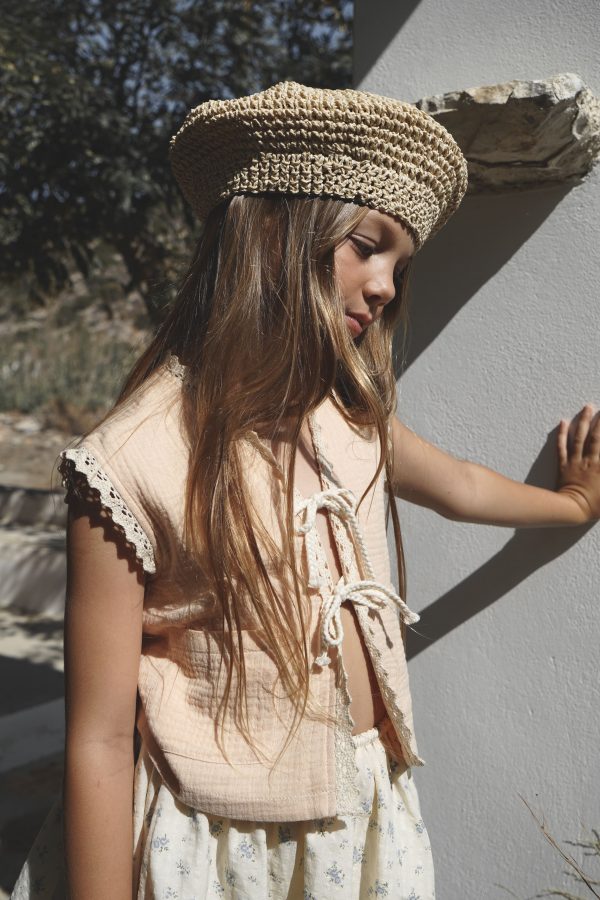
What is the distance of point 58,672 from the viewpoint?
4.70 meters

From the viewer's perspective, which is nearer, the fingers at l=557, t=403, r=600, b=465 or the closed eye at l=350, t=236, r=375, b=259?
the closed eye at l=350, t=236, r=375, b=259

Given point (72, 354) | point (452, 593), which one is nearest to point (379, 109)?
point (452, 593)

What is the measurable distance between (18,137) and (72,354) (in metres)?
8.42

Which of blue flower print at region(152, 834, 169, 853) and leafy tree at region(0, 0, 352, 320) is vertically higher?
leafy tree at region(0, 0, 352, 320)

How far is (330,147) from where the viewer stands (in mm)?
1232

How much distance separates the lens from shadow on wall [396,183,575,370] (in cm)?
173

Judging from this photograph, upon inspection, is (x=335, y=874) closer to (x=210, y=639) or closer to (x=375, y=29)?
(x=210, y=639)

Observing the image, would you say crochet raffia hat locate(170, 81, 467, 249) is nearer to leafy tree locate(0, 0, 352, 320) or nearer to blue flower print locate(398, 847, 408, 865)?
blue flower print locate(398, 847, 408, 865)

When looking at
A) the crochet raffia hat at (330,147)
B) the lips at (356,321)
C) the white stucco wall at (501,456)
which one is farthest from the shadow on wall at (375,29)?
the lips at (356,321)

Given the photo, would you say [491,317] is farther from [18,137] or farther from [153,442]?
[18,137]

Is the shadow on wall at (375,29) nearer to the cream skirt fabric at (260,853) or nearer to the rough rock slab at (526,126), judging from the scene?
the rough rock slab at (526,126)

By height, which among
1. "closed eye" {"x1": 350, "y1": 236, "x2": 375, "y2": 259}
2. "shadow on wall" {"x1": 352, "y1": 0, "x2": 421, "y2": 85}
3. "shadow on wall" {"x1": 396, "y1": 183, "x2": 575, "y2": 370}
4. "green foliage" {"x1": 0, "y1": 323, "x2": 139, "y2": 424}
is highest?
"green foliage" {"x1": 0, "y1": 323, "x2": 139, "y2": 424}

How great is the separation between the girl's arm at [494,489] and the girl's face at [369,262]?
0.35 meters

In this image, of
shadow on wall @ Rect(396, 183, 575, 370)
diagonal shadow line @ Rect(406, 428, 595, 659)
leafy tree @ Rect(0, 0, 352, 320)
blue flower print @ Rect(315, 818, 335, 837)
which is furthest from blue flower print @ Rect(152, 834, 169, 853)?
leafy tree @ Rect(0, 0, 352, 320)
